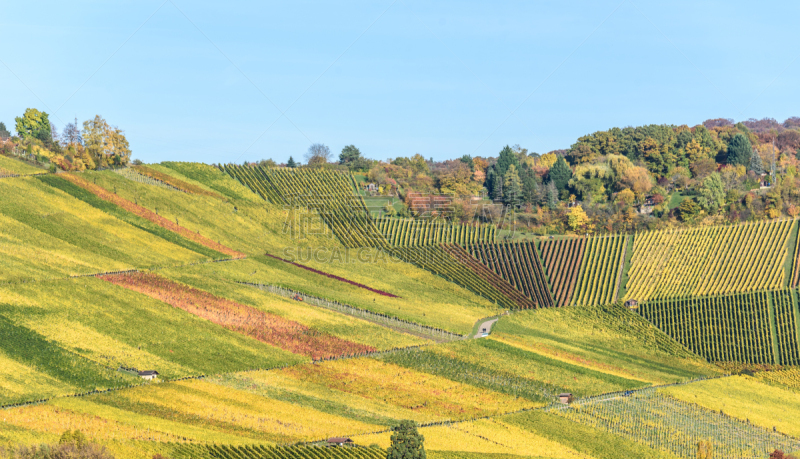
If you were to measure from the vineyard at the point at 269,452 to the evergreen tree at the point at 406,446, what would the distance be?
293 centimetres

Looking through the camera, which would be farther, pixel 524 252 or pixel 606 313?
pixel 524 252

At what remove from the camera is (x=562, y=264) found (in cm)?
12938

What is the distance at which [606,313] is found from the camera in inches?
4505

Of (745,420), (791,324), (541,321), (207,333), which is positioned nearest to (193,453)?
(207,333)

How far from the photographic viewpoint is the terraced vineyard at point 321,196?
14150 cm

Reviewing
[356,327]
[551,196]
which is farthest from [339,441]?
[551,196]

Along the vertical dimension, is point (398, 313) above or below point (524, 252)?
below

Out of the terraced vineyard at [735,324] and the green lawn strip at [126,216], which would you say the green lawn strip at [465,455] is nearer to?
the terraced vineyard at [735,324]

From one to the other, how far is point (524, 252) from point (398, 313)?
115ft

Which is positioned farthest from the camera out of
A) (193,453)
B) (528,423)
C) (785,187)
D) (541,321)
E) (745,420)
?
(785,187)

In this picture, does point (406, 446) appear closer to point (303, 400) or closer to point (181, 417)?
point (303, 400)

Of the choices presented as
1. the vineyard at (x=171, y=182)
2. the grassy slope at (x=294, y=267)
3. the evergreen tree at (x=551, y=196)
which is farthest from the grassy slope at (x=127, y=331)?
the evergreen tree at (x=551, y=196)

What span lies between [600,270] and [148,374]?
242 feet

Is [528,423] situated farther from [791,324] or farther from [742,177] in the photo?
[742,177]
